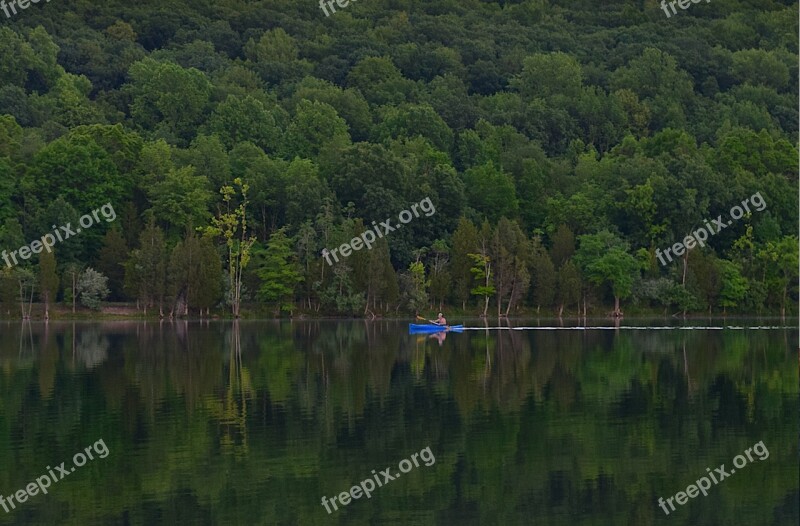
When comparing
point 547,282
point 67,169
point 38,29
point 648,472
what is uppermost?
point 38,29

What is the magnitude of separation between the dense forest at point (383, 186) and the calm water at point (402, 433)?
36.7 metres

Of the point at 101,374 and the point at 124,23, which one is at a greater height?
the point at 124,23

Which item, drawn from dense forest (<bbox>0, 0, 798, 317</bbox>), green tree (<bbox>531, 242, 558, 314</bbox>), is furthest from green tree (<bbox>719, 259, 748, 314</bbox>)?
green tree (<bbox>531, 242, 558, 314</bbox>)

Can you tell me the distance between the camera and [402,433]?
105ft

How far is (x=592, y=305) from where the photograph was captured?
9556cm

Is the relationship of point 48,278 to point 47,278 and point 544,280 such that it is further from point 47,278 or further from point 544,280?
point 544,280

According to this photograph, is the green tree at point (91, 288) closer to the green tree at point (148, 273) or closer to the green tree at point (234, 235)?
the green tree at point (148, 273)

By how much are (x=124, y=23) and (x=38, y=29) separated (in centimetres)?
2013

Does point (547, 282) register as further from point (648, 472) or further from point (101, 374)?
point (648, 472)

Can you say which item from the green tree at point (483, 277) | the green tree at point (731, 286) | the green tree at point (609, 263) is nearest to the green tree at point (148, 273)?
the green tree at point (483, 277)

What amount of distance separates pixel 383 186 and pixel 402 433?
69754 millimetres

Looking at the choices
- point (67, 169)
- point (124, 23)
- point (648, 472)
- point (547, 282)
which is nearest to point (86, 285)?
point (67, 169)

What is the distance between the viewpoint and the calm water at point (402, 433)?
24719mm

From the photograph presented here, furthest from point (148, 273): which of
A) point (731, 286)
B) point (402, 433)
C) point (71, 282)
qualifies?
point (402, 433)
